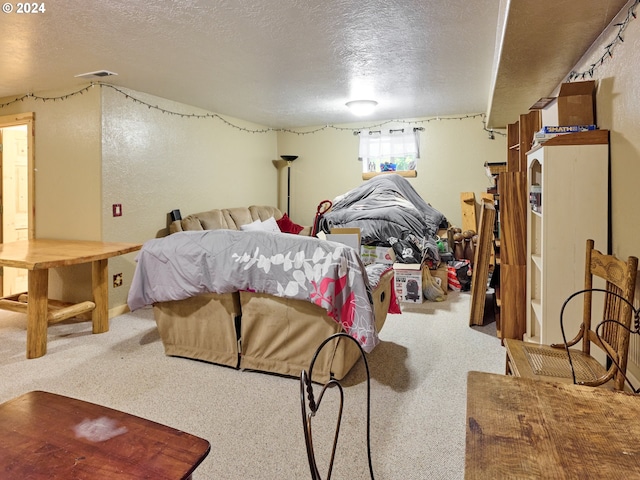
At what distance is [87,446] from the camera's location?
2.96 feet

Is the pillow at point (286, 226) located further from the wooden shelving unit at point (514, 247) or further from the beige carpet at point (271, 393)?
the wooden shelving unit at point (514, 247)

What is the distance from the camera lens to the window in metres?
5.93

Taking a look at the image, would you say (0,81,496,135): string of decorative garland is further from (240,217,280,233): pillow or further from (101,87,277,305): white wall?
(240,217,280,233): pillow

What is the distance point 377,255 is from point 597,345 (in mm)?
2934

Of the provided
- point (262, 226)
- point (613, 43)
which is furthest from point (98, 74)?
point (613, 43)

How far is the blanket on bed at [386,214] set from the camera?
15.4 ft

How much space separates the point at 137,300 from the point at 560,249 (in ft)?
8.52

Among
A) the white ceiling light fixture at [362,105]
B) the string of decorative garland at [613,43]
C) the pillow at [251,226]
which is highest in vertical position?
the white ceiling light fixture at [362,105]

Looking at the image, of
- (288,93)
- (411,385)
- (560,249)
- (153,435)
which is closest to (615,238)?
(560,249)

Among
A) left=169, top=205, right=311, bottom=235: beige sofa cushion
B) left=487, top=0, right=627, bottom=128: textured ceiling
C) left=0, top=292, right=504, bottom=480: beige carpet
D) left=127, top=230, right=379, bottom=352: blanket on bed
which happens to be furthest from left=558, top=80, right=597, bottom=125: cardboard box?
left=169, top=205, right=311, bottom=235: beige sofa cushion

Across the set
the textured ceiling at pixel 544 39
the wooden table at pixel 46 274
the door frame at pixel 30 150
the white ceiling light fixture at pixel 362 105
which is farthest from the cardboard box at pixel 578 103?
the door frame at pixel 30 150

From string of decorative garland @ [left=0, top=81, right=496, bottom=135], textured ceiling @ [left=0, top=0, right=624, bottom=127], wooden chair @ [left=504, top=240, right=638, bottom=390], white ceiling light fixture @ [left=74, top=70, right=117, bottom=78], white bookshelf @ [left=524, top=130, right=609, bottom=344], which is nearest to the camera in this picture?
wooden chair @ [left=504, top=240, right=638, bottom=390]

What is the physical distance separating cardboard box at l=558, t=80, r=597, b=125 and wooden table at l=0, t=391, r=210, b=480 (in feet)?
7.65

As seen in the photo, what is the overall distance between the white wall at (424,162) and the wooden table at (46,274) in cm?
362
